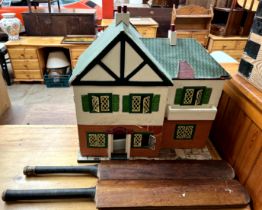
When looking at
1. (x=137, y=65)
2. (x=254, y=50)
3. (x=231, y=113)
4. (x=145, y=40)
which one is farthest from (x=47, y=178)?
(x=254, y=50)

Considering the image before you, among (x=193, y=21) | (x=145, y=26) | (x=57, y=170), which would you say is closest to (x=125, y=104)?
(x=57, y=170)

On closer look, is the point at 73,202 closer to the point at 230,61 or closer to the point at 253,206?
the point at 253,206

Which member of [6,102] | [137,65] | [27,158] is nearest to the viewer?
[137,65]

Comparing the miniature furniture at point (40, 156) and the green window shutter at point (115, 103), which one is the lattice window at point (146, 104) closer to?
the green window shutter at point (115, 103)

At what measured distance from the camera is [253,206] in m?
0.80

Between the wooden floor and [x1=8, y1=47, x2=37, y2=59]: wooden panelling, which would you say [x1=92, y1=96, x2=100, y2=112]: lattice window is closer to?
the wooden floor

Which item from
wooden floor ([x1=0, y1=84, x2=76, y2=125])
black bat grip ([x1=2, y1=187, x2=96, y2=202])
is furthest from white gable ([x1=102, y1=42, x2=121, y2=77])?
wooden floor ([x1=0, y1=84, x2=76, y2=125])

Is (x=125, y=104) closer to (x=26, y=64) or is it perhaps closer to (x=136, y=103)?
(x=136, y=103)

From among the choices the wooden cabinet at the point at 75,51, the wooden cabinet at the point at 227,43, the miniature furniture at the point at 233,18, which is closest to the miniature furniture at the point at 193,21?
the wooden cabinet at the point at 227,43

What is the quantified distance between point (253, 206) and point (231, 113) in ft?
1.25

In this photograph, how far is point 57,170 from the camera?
2.87ft

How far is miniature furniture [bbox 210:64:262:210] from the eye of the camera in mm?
787

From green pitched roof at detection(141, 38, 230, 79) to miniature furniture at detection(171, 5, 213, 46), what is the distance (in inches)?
87.2

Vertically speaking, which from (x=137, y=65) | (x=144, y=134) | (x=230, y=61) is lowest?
(x=144, y=134)
